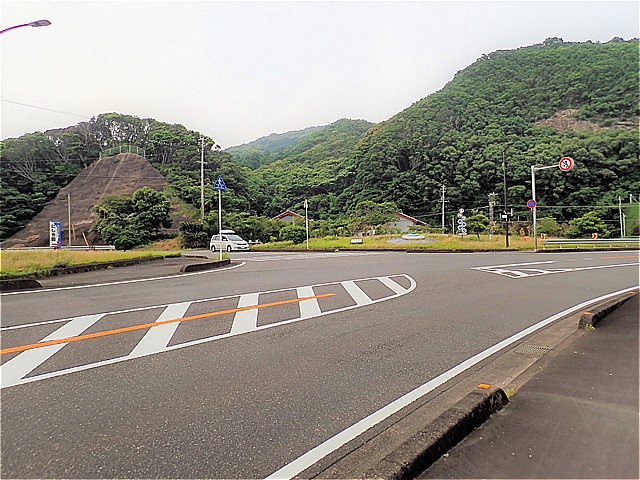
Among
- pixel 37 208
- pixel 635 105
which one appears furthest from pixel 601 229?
pixel 37 208

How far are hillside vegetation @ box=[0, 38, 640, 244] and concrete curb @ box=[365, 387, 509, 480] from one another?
4364 centimetres

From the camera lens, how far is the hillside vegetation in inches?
2156

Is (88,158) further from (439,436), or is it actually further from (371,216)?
(439,436)

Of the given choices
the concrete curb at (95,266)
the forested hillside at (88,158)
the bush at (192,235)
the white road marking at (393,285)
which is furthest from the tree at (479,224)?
the concrete curb at (95,266)

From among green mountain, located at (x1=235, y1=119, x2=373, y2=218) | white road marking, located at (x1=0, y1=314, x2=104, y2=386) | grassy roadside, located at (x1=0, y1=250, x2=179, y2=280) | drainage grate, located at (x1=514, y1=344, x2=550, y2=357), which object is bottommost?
drainage grate, located at (x1=514, y1=344, x2=550, y2=357)

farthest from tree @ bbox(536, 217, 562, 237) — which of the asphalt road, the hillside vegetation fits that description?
the asphalt road

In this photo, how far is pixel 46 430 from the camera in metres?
2.90

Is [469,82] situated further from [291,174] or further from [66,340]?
[66,340]

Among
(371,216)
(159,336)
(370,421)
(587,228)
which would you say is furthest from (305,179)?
(370,421)

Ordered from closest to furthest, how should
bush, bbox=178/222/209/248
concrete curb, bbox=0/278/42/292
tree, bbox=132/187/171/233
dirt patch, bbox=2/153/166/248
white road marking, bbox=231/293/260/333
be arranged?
white road marking, bbox=231/293/260/333 < concrete curb, bbox=0/278/42/292 < bush, bbox=178/222/209/248 < tree, bbox=132/187/171/233 < dirt patch, bbox=2/153/166/248

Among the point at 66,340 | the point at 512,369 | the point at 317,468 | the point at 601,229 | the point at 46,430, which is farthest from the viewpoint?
the point at 601,229

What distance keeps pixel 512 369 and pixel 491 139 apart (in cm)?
7154

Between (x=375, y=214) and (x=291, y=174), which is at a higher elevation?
(x=291, y=174)

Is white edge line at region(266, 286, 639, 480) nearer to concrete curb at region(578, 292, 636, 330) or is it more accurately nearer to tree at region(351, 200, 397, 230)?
concrete curb at region(578, 292, 636, 330)
